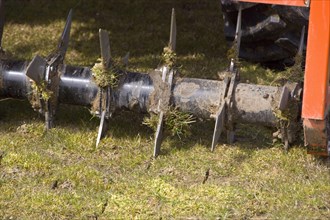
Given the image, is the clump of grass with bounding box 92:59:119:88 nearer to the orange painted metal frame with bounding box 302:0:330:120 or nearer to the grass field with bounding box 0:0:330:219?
the grass field with bounding box 0:0:330:219

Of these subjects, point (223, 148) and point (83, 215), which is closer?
point (83, 215)

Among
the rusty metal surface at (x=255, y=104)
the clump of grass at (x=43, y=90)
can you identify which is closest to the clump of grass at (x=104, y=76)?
the clump of grass at (x=43, y=90)

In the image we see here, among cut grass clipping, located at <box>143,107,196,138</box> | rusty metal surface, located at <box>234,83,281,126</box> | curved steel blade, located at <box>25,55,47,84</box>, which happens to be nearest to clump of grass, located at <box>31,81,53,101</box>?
curved steel blade, located at <box>25,55,47,84</box>

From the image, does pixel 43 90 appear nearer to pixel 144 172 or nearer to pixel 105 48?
pixel 105 48

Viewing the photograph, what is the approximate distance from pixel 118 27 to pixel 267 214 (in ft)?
9.08

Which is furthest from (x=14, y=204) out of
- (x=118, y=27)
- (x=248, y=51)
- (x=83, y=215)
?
(x=118, y=27)

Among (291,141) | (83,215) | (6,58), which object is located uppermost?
(6,58)

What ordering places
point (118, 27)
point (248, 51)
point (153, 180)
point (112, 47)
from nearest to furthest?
point (153, 180) < point (248, 51) < point (112, 47) < point (118, 27)

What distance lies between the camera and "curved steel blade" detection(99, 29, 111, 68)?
3.81 m

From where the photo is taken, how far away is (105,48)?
12.7 feet

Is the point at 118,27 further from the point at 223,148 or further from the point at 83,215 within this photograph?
the point at 83,215

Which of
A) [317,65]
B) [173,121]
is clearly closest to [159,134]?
[173,121]

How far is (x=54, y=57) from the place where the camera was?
13.3ft

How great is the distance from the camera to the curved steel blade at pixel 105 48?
3815mm
